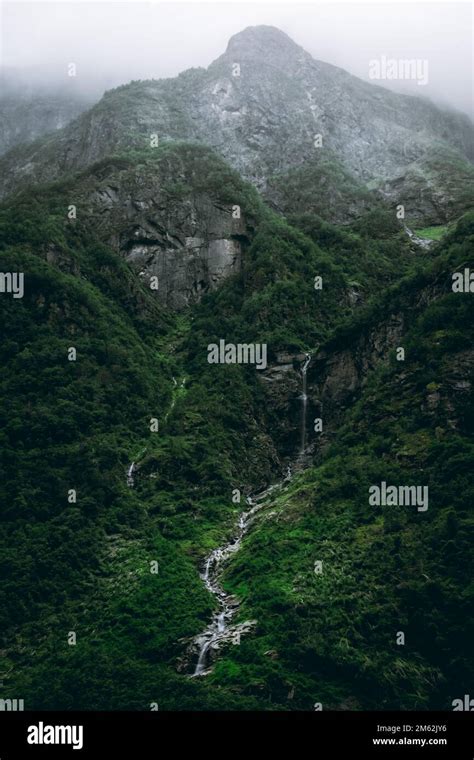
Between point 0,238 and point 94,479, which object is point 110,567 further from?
point 0,238

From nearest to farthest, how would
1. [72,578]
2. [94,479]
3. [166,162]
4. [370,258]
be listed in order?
1. [72,578]
2. [94,479]
3. [370,258]
4. [166,162]

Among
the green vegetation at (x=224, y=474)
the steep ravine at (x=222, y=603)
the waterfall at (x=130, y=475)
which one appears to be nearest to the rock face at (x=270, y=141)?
the green vegetation at (x=224, y=474)

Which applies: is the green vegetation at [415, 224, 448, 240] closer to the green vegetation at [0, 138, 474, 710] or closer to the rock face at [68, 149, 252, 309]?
the green vegetation at [0, 138, 474, 710]

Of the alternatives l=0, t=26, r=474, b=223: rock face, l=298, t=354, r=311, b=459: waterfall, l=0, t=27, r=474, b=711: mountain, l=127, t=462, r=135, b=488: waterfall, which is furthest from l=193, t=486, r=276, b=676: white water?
l=0, t=26, r=474, b=223: rock face

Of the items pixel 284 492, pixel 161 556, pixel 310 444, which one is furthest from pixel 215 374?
pixel 161 556

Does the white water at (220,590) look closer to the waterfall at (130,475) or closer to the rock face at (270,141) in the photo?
the waterfall at (130,475)
